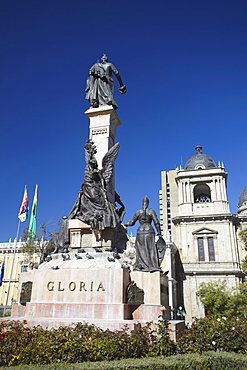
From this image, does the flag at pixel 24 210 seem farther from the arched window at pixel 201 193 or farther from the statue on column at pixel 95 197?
the statue on column at pixel 95 197

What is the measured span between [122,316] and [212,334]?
218 cm

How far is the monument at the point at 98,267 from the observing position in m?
7.43

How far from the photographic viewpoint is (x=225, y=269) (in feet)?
130

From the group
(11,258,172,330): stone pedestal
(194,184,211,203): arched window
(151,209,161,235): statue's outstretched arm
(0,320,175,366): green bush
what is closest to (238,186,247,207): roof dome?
(194,184,211,203): arched window

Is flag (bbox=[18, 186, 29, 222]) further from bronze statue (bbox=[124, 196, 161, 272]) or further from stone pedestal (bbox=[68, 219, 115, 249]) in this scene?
bronze statue (bbox=[124, 196, 161, 272])

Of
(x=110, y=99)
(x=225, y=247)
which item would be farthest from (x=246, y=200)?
(x=110, y=99)

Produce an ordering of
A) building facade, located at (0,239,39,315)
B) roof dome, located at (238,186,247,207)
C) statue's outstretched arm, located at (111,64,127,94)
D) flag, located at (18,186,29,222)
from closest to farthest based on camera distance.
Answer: statue's outstretched arm, located at (111,64,127,94), flag, located at (18,186,29,222), building facade, located at (0,239,39,315), roof dome, located at (238,186,247,207)

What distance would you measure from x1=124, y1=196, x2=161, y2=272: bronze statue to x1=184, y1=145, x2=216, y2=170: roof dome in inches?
1572

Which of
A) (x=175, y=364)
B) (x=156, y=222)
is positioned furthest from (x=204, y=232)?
(x=175, y=364)

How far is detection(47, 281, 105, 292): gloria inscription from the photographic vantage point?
7625 millimetres

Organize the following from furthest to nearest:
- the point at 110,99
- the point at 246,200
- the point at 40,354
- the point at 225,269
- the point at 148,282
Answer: the point at 246,200, the point at 225,269, the point at 110,99, the point at 148,282, the point at 40,354

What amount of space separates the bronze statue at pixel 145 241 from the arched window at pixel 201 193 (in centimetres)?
4051

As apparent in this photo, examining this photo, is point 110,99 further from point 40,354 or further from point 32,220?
point 32,220

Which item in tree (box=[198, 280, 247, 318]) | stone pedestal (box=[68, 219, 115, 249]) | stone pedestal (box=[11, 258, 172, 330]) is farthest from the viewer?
tree (box=[198, 280, 247, 318])
